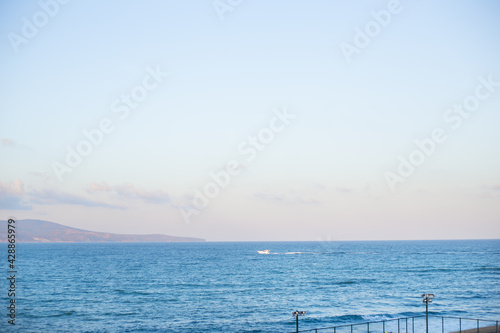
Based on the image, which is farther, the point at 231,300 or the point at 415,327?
the point at 231,300

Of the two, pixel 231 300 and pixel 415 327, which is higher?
pixel 415 327

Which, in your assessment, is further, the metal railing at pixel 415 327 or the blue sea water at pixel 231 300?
the blue sea water at pixel 231 300

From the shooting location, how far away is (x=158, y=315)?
50812mm

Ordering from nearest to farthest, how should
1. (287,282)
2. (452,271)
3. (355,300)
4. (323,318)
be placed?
(323,318)
(355,300)
(287,282)
(452,271)

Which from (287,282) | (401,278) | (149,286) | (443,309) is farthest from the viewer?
(401,278)

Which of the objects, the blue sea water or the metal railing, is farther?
the blue sea water

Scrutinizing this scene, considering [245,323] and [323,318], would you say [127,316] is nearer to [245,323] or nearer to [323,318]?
[245,323]

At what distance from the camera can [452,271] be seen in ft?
326

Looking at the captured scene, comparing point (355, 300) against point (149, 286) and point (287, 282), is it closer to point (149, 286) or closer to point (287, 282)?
point (287, 282)

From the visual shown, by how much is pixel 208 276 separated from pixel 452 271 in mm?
52926

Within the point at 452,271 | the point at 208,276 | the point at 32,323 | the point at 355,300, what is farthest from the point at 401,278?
the point at 32,323

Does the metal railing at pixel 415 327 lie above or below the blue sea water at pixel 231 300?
above

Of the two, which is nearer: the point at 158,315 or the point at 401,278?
the point at 158,315

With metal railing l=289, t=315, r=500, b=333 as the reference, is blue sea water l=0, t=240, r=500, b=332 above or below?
below
